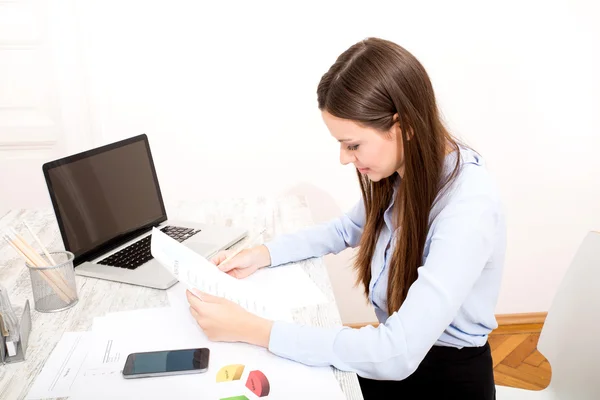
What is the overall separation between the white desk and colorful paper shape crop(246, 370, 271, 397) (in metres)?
0.11

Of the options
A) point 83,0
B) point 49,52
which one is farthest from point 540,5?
point 49,52

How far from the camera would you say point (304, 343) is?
0.98 meters

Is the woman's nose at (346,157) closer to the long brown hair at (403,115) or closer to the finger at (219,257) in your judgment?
the long brown hair at (403,115)

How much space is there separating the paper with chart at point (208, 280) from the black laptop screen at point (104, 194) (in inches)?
10.6

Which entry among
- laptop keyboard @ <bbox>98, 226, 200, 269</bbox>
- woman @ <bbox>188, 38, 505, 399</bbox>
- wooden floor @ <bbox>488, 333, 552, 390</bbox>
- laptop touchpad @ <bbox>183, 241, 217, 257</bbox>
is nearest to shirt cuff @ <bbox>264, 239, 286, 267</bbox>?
woman @ <bbox>188, 38, 505, 399</bbox>

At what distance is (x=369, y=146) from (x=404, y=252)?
0.68 ft

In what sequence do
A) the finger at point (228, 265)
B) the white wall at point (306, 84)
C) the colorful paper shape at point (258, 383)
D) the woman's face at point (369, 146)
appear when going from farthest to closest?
the white wall at point (306, 84)
the finger at point (228, 265)
the woman's face at point (369, 146)
the colorful paper shape at point (258, 383)

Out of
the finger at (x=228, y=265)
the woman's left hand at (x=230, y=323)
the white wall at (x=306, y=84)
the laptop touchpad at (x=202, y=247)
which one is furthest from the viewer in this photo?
the white wall at (x=306, y=84)

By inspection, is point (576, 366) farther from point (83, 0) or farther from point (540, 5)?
point (83, 0)

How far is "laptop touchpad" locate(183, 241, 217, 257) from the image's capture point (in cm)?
143

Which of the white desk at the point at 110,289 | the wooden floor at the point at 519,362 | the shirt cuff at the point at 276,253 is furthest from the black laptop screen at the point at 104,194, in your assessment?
the wooden floor at the point at 519,362

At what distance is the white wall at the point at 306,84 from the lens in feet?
7.01

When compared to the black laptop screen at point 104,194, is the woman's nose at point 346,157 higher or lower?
higher

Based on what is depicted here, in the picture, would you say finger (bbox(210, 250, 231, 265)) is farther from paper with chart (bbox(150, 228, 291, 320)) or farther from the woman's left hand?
the woman's left hand
